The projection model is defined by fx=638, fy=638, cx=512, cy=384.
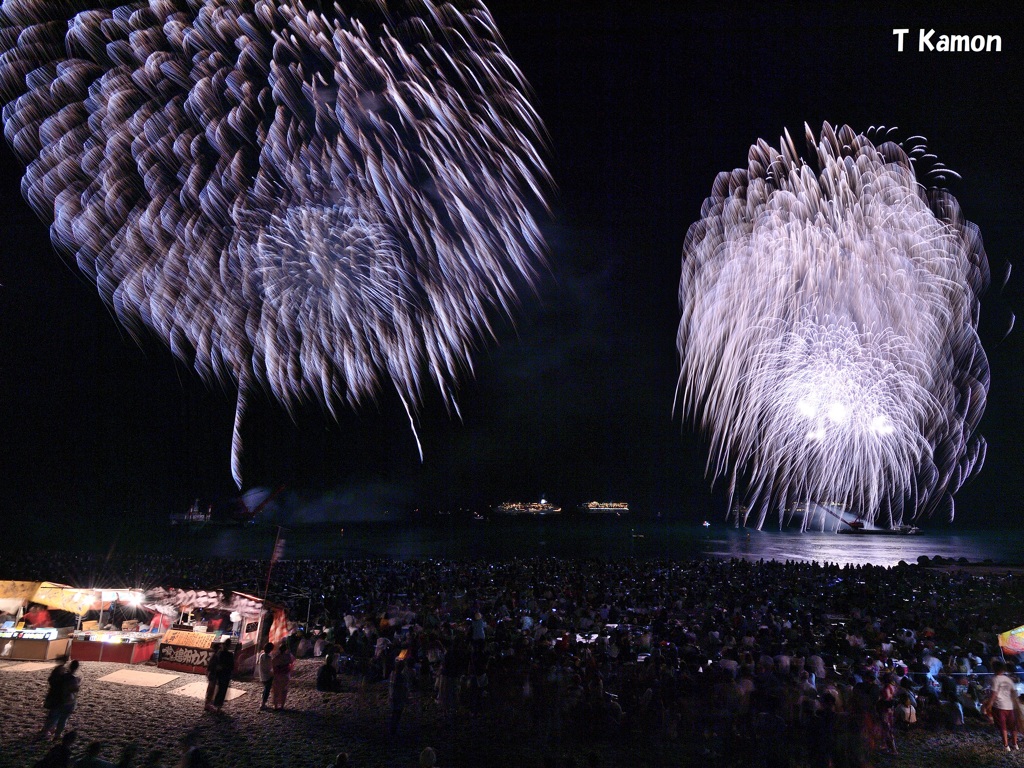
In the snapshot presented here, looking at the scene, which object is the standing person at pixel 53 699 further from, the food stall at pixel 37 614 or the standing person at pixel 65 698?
the food stall at pixel 37 614

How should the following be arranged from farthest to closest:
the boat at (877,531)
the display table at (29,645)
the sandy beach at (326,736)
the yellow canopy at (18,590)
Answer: the boat at (877,531)
the yellow canopy at (18,590)
the display table at (29,645)
the sandy beach at (326,736)

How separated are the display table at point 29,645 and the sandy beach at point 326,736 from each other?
4.64ft

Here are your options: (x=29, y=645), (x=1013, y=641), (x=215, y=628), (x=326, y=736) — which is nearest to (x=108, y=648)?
(x=29, y=645)

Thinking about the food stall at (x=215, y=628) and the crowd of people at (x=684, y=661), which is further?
the food stall at (x=215, y=628)

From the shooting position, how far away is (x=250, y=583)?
20953mm

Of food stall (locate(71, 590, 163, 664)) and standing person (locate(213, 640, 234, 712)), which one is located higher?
standing person (locate(213, 640, 234, 712))

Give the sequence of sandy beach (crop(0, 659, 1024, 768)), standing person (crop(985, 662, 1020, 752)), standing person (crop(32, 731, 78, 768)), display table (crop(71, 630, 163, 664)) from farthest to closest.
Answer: display table (crop(71, 630, 163, 664)) < standing person (crop(985, 662, 1020, 752)) < sandy beach (crop(0, 659, 1024, 768)) < standing person (crop(32, 731, 78, 768))

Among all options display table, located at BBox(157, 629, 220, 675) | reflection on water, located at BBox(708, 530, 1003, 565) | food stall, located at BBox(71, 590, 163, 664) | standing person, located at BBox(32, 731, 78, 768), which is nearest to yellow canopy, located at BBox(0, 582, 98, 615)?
food stall, located at BBox(71, 590, 163, 664)

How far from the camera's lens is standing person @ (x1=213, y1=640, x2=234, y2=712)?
843 cm

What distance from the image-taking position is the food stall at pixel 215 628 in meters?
10.5

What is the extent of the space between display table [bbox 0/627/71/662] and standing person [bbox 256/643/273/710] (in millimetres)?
3594

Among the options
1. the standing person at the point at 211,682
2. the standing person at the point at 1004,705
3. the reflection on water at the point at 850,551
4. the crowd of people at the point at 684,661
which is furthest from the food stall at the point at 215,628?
the reflection on water at the point at 850,551

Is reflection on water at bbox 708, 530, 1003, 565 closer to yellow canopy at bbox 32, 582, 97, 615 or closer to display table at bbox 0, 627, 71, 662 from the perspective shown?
yellow canopy at bbox 32, 582, 97, 615

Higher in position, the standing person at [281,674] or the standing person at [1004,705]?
the standing person at [1004,705]
